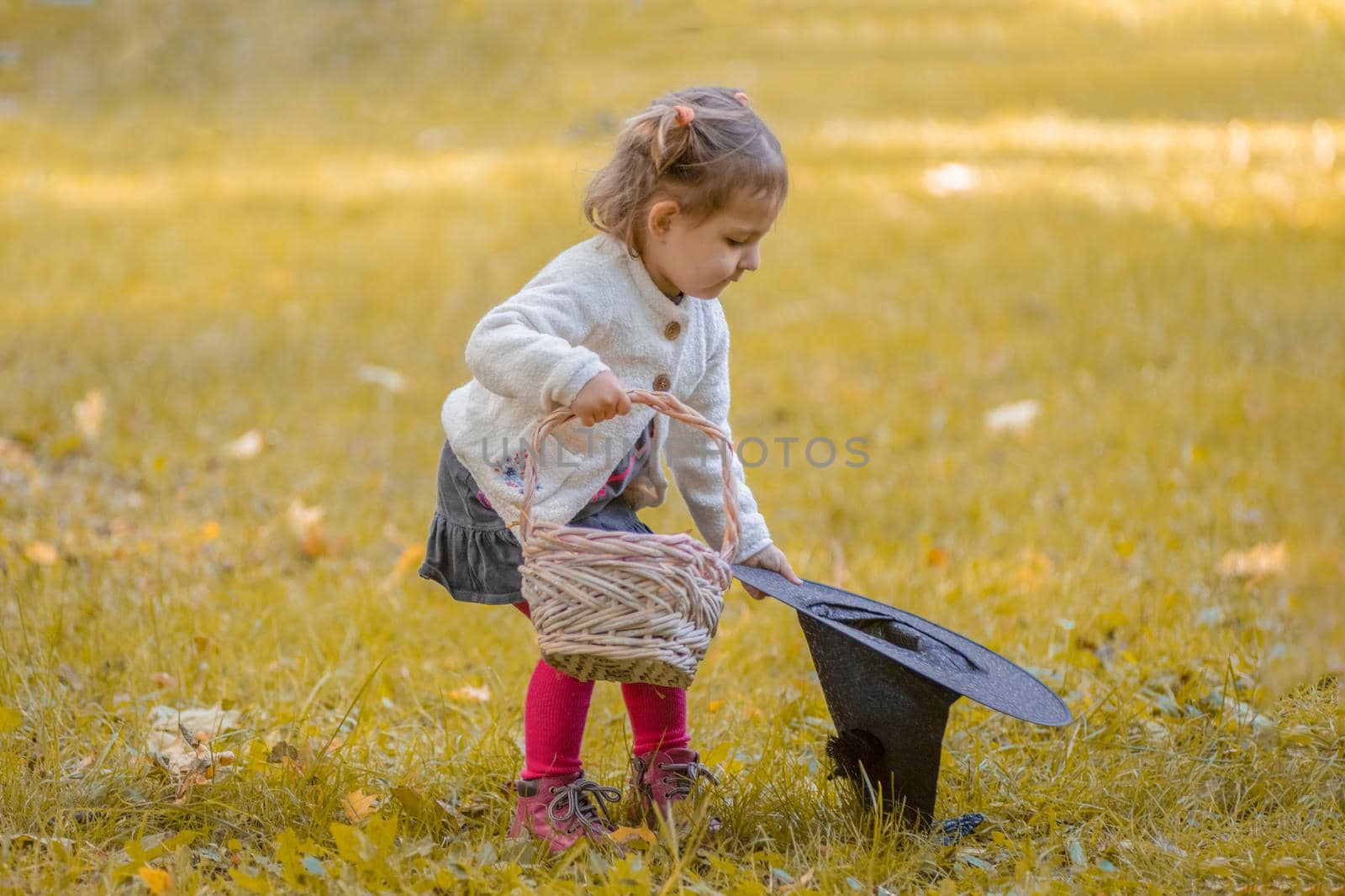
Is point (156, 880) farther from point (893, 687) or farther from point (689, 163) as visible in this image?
point (689, 163)

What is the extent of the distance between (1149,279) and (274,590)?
175 inches

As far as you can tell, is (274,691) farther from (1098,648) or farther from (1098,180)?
(1098,180)

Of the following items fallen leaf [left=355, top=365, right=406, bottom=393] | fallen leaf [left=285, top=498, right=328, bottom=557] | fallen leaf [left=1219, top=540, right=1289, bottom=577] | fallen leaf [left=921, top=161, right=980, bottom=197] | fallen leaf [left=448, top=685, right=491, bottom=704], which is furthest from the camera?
fallen leaf [left=921, top=161, right=980, bottom=197]

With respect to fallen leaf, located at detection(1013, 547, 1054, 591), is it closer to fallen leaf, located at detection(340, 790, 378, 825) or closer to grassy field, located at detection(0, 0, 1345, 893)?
grassy field, located at detection(0, 0, 1345, 893)

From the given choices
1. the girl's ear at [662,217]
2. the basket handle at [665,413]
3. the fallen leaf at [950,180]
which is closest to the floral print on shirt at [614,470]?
the basket handle at [665,413]

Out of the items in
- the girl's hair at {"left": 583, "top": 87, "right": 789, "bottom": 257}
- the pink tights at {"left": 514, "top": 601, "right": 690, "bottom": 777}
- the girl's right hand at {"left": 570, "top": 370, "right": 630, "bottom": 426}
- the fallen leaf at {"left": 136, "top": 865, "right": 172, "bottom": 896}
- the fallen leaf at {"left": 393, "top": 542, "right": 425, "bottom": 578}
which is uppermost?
the girl's hair at {"left": 583, "top": 87, "right": 789, "bottom": 257}

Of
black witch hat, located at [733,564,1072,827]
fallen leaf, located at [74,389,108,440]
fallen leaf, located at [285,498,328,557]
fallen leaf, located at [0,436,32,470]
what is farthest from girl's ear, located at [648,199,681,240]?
fallen leaf, located at [74,389,108,440]

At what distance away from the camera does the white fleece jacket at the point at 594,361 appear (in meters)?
2.20

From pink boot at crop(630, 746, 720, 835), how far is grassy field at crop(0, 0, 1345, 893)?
0.34 ft

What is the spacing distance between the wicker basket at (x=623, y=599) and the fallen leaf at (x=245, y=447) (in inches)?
107

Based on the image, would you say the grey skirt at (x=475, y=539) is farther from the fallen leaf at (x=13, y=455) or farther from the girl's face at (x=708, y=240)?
the fallen leaf at (x=13, y=455)

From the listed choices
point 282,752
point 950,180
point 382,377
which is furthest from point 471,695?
point 950,180

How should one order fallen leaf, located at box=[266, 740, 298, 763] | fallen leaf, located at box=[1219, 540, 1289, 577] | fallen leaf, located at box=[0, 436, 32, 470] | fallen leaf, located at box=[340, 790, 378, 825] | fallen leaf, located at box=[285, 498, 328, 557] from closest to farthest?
fallen leaf, located at box=[340, 790, 378, 825] < fallen leaf, located at box=[266, 740, 298, 763] < fallen leaf, located at box=[1219, 540, 1289, 577] < fallen leaf, located at box=[285, 498, 328, 557] < fallen leaf, located at box=[0, 436, 32, 470]

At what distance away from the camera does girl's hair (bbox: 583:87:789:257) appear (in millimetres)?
2246
